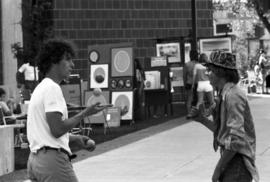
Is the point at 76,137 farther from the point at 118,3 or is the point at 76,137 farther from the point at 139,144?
the point at 118,3

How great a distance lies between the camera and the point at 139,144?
12883 mm

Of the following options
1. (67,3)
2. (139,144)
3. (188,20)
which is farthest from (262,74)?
(139,144)

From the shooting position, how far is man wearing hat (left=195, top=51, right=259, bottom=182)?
467 cm

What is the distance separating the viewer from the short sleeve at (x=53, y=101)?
14.8 feet

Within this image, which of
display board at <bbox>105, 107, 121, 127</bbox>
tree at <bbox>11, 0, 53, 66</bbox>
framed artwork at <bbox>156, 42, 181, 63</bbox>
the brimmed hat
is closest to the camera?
the brimmed hat

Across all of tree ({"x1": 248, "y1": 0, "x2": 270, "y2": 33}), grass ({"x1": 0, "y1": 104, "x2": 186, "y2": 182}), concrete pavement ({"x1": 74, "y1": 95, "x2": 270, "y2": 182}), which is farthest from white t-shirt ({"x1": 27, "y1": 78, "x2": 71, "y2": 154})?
tree ({"x1": 248, "y1": 0, "x2": 270, "y2": 33})

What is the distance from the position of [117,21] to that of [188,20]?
9.64 ft

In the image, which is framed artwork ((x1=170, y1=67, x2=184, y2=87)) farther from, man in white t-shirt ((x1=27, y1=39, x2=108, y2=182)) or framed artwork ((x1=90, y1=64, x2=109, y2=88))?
man in white t-shirt ((x1=27, y1=39, x2=108, y2=182))

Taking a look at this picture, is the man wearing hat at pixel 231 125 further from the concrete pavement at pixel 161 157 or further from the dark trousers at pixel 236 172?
the concrete pavement at pixel 161 157

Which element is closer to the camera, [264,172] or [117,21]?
[264,172]

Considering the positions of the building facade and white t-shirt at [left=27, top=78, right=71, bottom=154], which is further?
the building facade

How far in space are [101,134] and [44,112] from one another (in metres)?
10.5

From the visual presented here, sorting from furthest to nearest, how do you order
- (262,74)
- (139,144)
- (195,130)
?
(262,74), (195,130), (139,144)

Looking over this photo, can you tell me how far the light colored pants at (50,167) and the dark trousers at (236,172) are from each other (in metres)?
1.06
